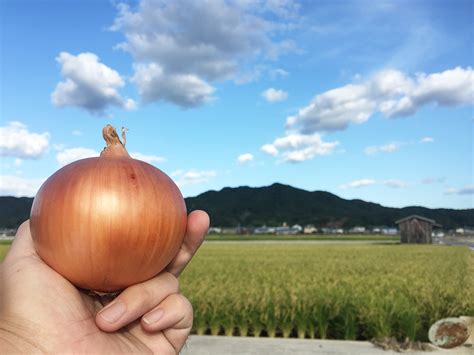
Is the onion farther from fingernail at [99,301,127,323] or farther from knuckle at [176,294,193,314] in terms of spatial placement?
knuckle at [176,294,193,314]

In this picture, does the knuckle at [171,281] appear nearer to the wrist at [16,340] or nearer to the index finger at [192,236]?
the index finger at [192,236]

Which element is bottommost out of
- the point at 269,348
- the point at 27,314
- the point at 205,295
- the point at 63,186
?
the point at 269,348

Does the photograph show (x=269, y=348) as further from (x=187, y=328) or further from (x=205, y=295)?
(x=187, y=328)

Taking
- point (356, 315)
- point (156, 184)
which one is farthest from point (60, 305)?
point (356, 315)

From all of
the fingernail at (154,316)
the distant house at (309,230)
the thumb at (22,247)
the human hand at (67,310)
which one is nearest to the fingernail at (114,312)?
the human hand at (67,310)

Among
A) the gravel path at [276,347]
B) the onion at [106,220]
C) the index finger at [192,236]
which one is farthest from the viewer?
the gravel path at [276,347]

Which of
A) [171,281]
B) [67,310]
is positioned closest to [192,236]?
[171,281]
